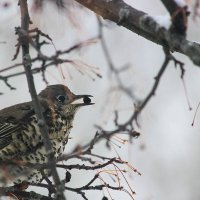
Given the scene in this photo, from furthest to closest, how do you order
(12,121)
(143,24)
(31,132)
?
(12,121), (31,132), (143,24)

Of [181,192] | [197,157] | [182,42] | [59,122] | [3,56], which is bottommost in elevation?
[182,42]

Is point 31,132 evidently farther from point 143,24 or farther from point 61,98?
point 143,24

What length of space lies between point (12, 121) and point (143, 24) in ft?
8.28

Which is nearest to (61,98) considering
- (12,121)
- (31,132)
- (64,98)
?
(64,98)

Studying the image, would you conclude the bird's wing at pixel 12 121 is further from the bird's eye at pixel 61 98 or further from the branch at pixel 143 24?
the branch at pixel 143 24

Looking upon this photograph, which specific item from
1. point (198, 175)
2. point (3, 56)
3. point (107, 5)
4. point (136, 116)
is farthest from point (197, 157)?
point (136, 116)

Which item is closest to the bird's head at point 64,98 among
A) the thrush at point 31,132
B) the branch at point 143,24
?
the thrush at point 31,132

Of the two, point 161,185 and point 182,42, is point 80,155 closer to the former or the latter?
point 182,42

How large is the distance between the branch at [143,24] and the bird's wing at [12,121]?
1.39 m

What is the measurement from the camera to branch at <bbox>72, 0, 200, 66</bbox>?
3.60 meters

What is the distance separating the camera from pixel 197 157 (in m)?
14.8

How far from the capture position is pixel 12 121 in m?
6.12

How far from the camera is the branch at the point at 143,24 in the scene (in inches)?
142

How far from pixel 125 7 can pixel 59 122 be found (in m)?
2.31
